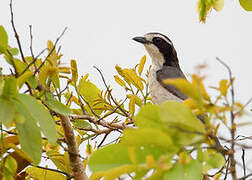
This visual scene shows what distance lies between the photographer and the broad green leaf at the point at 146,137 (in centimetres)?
98

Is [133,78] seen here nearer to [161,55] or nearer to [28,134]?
[28,134]

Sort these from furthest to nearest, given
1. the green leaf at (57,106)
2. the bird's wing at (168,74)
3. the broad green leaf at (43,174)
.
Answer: the bird's wing at (168,74)
the broad green leaf at (43,174)
the green leaf at (57,106)

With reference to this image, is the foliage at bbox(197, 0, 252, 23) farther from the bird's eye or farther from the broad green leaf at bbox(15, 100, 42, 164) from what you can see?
the bird's eye

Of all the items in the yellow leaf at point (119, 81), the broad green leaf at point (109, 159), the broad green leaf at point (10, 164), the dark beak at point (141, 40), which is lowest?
the broad green leaf at point (10, 164)

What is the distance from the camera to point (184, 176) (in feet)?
3.29

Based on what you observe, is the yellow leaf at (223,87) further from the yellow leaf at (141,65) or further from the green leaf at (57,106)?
the yellow leaf at (141,65)

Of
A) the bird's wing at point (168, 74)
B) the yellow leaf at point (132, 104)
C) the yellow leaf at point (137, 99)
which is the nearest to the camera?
the yellow leaf at point (132, 104)

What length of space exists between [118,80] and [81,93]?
0.26m

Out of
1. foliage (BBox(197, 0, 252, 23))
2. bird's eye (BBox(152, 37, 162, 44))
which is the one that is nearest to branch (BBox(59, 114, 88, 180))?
foliage (BBox(197, 0, 252, 23))

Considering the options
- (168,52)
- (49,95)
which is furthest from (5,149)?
(168,52)

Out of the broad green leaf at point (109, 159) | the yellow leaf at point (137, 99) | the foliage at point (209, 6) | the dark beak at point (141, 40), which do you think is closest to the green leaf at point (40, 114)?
the broad green leaf at point (109, 159)

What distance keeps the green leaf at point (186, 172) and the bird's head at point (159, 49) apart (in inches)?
141

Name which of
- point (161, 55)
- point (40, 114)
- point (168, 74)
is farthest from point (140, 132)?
point (161, 55)

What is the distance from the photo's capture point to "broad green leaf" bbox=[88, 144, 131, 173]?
1034 mm
